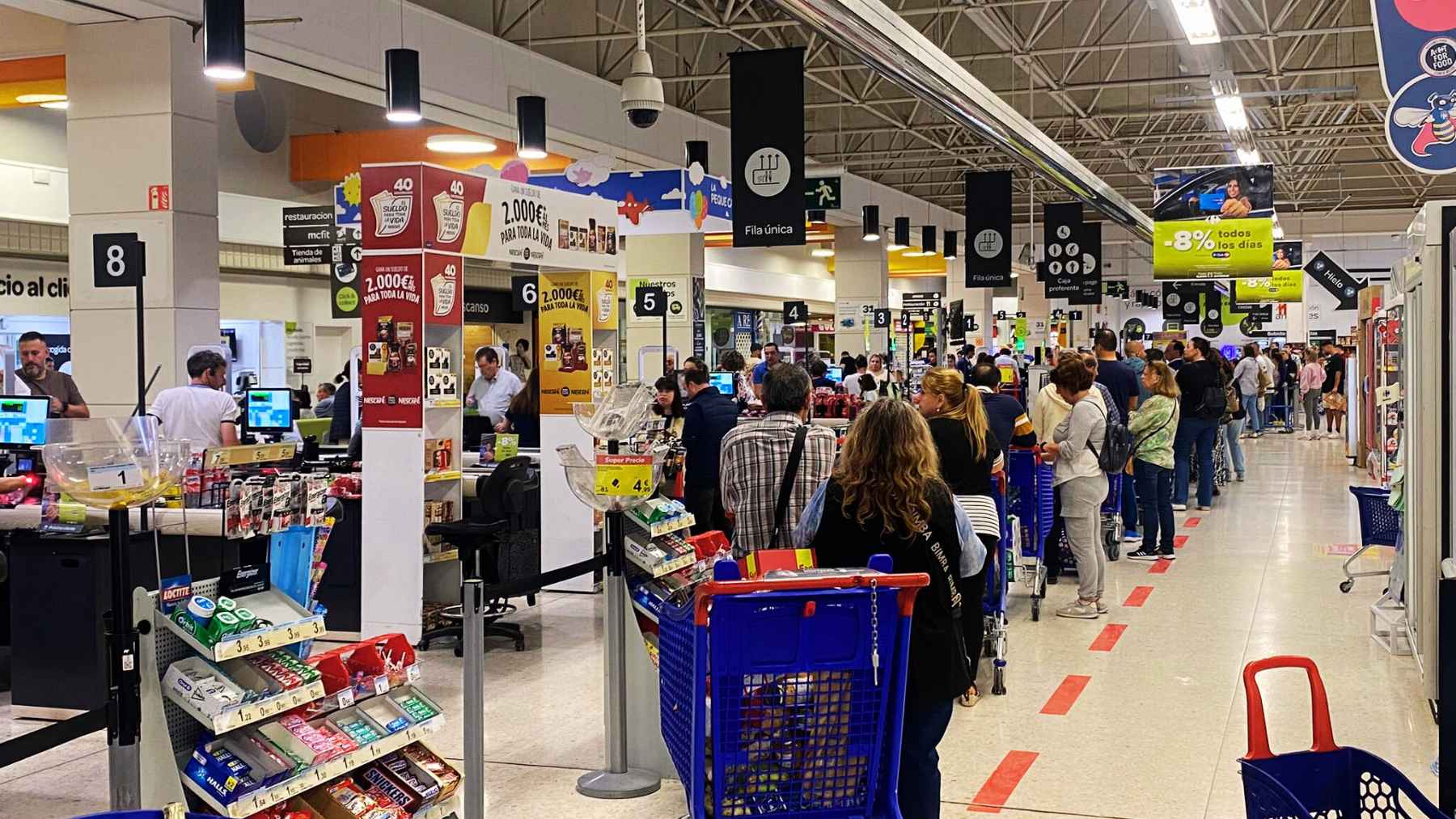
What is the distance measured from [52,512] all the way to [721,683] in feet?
12.0

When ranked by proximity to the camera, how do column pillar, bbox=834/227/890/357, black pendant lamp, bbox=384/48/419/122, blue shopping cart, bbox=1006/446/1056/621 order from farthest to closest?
1. column pillar, bbox=834/227/890/357
2. black pendant lamp, bbox=384/48/419/122
3. blue shopping cart, bbox=1006/446/1056/621

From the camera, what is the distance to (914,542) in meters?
3.46

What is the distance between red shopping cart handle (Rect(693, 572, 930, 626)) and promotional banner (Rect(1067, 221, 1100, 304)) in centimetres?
1937

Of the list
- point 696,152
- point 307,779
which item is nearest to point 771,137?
point 696,152

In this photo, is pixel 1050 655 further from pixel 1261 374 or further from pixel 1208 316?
pixel 1208 316

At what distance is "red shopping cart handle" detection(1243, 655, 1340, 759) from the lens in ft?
8.82

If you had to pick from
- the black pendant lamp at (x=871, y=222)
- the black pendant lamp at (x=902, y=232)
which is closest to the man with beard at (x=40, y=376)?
the black pendant lamp at (x=871, y=222)

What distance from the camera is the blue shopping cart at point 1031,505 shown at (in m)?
7.49

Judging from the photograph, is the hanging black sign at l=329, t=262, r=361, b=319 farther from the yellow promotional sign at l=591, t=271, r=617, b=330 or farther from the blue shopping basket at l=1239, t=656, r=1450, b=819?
the blue shopping basket at l=1239, t=656, r=1450, b=819

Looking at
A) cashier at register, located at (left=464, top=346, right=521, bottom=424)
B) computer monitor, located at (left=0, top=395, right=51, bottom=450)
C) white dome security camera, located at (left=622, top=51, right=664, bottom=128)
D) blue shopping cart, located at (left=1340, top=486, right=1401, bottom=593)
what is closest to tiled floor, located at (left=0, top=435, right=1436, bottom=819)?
blue shopping cart, located at (left=1340, top=486, right=1401, bottom=593)

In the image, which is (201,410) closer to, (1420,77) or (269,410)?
(269,410)

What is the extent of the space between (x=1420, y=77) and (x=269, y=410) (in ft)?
28.1

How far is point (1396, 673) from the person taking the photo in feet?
20.7

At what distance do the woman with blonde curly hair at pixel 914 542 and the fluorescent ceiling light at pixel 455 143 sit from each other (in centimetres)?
1147
